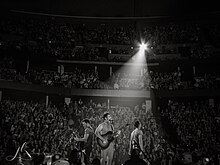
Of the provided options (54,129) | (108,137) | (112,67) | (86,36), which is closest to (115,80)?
(112,67)

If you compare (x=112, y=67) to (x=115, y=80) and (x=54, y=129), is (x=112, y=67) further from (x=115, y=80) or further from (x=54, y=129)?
(x=54, y=129)

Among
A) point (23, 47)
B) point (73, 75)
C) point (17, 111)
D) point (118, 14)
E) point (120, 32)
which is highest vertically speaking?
point (118, 14)

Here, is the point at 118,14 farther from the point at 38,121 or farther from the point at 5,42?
the point at 38,121

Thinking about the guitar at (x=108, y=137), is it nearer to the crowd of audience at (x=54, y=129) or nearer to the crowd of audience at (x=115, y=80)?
the crowd of audience at (x=54, y=129)

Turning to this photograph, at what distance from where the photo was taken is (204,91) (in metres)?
24.8

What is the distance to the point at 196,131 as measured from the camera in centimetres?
1866

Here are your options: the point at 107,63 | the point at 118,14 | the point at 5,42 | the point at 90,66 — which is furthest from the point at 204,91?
the point at 5,42

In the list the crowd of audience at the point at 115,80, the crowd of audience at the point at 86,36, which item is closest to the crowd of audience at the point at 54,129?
the crowd of audience at the point at 115,80

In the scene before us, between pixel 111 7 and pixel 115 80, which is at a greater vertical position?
pixel 111 7

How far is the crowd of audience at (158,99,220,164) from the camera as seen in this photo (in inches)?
650

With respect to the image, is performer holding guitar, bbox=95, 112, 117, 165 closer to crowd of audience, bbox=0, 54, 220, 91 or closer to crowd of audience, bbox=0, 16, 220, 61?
crowd of audience, bbox=0, 54, 220, 91

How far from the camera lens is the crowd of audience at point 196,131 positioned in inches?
650

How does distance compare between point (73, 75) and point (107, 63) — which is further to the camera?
point (107, 63)

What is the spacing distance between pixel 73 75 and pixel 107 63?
3.51 meters
